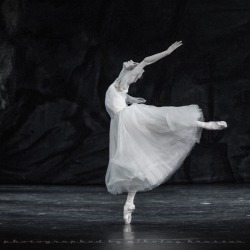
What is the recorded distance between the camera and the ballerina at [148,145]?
7594 millimetres

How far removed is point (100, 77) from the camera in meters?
13.8

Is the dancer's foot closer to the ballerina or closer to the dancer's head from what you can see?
the ballerina

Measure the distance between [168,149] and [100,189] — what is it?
211 inches

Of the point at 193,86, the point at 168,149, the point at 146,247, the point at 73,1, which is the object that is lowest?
the point at 146,247

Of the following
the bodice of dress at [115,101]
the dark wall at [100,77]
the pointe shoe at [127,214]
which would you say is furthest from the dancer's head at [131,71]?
the dark wall at [100,77]

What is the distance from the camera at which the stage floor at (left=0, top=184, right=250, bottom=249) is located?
6062 millimetres

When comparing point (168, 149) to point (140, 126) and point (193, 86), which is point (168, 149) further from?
point (193, 86)

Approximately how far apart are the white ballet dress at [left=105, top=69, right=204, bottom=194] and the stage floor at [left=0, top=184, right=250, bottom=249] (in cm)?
40

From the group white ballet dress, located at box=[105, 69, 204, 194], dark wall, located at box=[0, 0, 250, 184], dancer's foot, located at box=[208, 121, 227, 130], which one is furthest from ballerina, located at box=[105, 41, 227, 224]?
dark wall, located at box=[0, 0, 250, 184]

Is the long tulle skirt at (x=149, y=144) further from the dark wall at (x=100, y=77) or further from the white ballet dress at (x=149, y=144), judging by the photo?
the dark wall at (x=100, y=77)

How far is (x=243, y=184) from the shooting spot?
13.4 m

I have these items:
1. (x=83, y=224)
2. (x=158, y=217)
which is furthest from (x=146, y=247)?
(x=158, y=217)

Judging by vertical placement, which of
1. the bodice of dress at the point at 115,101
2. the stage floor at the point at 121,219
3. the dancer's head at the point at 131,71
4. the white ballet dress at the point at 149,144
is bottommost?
the stage floor at the point at 121,219

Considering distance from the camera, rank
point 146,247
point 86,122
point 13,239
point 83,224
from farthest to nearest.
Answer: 1. point 86,122
2. point 83,224
3. point 13,239
4. point 146,247
